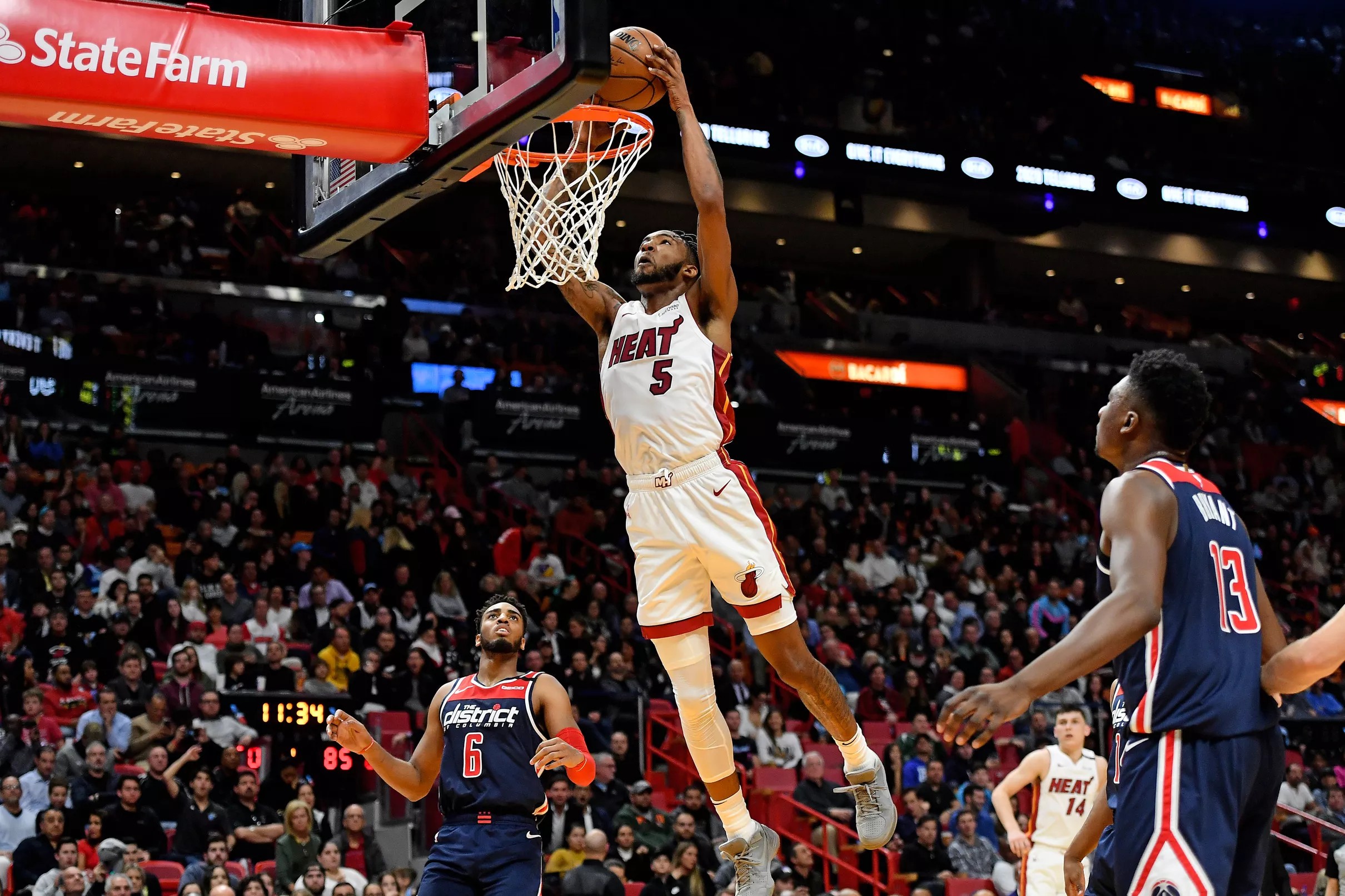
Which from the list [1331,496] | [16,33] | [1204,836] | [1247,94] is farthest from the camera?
[1247,94]

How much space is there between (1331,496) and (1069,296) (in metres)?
6.32

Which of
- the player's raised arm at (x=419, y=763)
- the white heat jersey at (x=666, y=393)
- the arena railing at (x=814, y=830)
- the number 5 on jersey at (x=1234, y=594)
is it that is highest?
the white heat jersey at (x=666, y=393)

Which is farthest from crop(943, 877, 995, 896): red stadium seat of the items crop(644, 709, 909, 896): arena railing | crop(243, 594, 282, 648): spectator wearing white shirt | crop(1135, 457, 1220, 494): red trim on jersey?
crop(1135, 457, 1220, 494): red trim on jersey

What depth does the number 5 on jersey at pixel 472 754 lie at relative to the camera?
731 cm

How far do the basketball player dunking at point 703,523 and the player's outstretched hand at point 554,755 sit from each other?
0.50 m

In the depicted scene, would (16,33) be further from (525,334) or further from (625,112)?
(525,334)

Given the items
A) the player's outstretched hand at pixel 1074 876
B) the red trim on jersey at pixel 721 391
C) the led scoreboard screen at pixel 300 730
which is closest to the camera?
the player's outstretched hand at pixel 1074 876

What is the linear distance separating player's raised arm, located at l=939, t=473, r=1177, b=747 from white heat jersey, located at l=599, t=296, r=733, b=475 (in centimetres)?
243

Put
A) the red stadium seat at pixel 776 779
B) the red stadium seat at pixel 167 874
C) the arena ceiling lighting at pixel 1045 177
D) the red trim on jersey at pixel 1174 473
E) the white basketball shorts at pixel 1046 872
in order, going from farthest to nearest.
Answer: the arena ceiling lighting at pixel 1045 177, the red stadium seat at pixel 776 779, the red stadium seat at pixel 167 874, the white basketball shorts at pixel 1046 872, the red trim on jersey at pixel 1174 473

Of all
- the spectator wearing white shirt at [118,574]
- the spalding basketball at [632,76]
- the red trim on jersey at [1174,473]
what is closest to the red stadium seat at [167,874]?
the spectator wearing white shirt at [118,574]

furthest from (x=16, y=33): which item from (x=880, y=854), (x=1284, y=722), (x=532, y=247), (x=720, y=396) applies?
(x=1284, y=722)

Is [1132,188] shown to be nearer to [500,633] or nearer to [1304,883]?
[1304,883]

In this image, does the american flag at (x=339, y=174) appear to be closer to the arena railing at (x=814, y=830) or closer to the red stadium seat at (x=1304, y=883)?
the arena railing at (x=814, y=830)

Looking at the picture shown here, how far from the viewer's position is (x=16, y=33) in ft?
20.5
